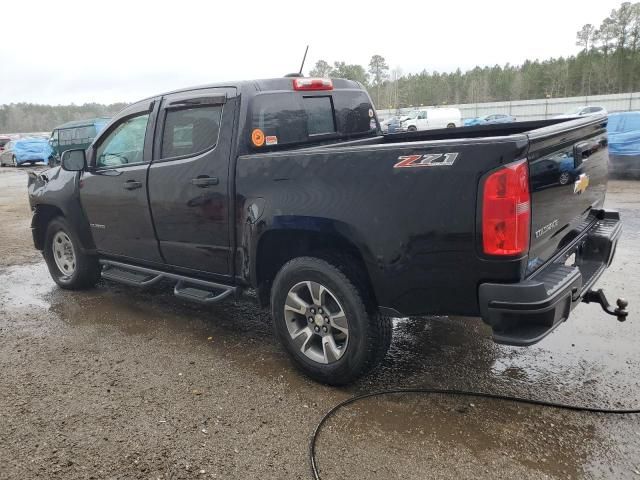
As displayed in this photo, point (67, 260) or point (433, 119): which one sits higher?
point (433, 119)

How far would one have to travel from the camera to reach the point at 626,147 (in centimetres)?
1238

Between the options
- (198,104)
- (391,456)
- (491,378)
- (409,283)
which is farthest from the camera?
(198,104)

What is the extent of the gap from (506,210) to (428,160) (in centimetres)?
47

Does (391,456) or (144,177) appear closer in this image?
(391,456)

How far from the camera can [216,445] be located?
283 centimetres

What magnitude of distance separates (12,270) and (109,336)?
3.37 meters

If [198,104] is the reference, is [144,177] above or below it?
below

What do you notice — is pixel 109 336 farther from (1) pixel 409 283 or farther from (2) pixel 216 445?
(1) pixel 409 283

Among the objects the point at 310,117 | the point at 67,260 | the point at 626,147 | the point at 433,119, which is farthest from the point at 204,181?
the point at 433,119

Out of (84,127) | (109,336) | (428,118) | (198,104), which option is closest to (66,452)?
(109,336)

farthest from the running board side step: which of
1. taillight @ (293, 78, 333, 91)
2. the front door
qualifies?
taillight @ (293, 78, 333, 91)

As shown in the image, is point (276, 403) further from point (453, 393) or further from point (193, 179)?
point (193, 179)

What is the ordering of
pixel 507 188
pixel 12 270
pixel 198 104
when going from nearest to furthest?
pixel 507 188, pixel 198 104, pixel 12 270

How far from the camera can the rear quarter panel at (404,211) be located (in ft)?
8.55
